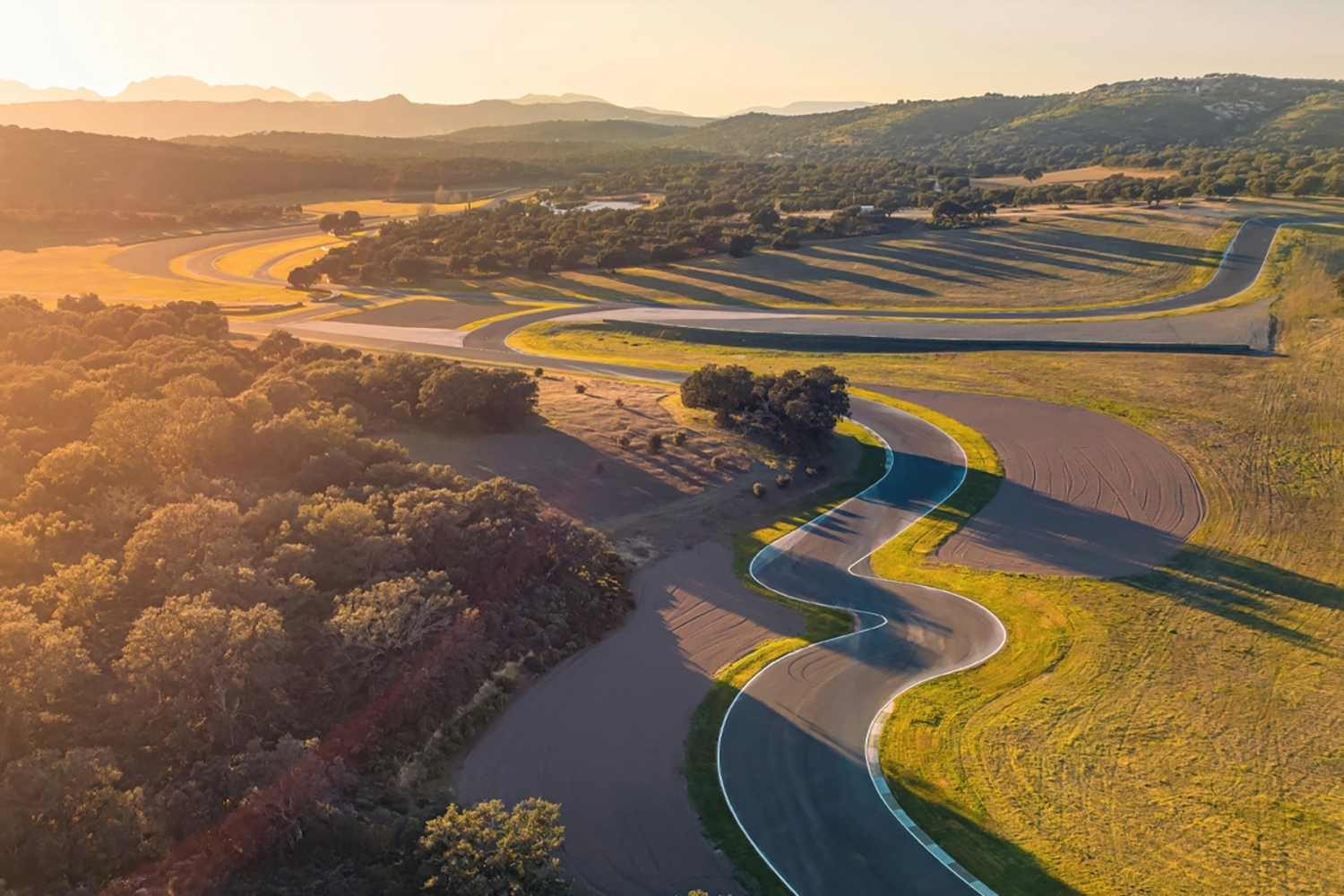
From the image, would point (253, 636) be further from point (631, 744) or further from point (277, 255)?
point (277, 255)

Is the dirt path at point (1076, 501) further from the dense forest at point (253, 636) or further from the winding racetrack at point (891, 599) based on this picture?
the dense forest at point (253, 636)

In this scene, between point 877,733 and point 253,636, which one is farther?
point 877,733

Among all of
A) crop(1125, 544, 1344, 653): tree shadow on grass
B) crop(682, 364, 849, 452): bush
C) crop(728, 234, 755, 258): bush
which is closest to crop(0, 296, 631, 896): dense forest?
crop(682, 364, 849, 452): bush

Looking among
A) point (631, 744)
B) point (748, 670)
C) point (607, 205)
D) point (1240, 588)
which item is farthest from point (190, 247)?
point (1240, 588)

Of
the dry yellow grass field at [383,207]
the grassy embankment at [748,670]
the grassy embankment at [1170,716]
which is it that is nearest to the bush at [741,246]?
the grassy embankment at [748,670]

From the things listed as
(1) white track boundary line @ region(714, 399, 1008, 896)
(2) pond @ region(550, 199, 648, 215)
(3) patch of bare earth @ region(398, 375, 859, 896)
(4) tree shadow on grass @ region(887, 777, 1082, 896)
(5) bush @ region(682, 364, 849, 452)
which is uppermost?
(2) pond @ region(550, 199, 648, 215)

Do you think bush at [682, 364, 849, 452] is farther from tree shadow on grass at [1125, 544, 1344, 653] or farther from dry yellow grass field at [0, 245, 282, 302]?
dry yellow grass field at [0, 245, 282, 302]
